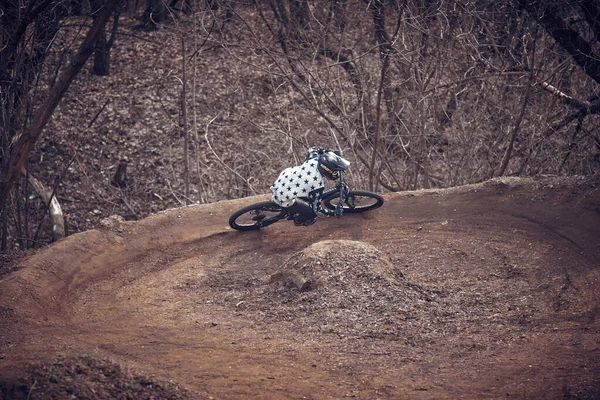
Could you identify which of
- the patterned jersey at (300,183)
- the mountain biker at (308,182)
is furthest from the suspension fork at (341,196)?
the patterned jersey at (300,183)

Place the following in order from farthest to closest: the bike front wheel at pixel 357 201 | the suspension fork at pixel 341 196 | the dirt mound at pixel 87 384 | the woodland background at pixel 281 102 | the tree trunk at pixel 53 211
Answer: the tree trunk at pixel 53 211, the woodland background at pixel 281 102, the bike front wheel at pixel 357 201, the suspension fork at pixel 341 196, the dirt mound at pixel 87 384

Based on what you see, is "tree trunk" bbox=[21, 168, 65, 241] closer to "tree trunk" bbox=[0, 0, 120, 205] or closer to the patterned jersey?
"tree trunk" bbox=[0, 0, 120, 205]

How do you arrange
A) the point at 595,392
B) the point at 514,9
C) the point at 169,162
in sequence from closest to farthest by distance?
the point at 595,392 < the point at 514,9 < the point at 169,162

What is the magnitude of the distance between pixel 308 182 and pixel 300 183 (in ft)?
0.37

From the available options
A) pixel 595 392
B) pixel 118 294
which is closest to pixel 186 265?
pixel 118 294

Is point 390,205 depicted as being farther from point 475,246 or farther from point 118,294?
point 118,294

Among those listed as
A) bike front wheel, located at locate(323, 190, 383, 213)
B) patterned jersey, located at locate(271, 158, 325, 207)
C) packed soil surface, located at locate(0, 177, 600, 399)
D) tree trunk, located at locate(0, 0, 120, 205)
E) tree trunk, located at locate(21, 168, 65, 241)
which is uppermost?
tree trunk, located at locate(0, 0, 120, 205)

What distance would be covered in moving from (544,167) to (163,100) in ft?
36.8

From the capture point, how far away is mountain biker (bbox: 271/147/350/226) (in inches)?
365

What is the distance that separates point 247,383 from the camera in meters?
6.19

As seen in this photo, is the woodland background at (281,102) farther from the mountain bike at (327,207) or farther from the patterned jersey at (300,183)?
the patterned jersey at (300,183)

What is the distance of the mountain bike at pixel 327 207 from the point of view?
9703mm

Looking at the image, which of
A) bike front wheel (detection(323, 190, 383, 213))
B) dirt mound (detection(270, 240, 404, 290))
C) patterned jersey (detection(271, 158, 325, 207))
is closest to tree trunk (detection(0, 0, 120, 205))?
patterned jersey (detection(271, 158, 325, 207))

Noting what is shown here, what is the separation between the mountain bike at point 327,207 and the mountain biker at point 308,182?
148 millimetres
